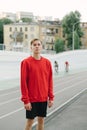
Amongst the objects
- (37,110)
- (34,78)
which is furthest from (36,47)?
(37,110)

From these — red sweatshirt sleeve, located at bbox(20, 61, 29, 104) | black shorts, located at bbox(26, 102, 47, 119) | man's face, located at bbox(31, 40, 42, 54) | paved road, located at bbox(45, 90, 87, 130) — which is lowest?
paved road, located at bbox(45, 90, 87, 130)

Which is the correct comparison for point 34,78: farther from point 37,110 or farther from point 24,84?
point 37,110

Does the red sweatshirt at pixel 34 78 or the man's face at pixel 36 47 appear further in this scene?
the man's face at pixel 36 47

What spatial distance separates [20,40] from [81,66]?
3503 inches

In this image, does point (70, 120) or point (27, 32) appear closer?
point (70, 120)

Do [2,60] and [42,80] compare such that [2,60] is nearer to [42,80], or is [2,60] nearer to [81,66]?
[81,66]

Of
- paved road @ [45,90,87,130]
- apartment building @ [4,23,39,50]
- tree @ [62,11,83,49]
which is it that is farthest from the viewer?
apartment building @ [4,23,39,50]

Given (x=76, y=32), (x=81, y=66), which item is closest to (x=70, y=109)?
(x=81, y=66)

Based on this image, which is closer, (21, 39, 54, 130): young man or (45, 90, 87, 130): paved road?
(21, 39, 54, 130): young man

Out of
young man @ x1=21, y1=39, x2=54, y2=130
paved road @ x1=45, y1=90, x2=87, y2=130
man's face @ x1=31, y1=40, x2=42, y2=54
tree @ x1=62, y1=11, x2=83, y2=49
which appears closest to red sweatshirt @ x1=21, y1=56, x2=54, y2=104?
young man @ x1=21, y1=39, x2=54, y2=130

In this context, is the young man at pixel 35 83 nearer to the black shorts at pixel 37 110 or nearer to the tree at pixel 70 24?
the black shorts at pixel 37 110

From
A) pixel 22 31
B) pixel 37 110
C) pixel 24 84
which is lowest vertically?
pixel 37 110

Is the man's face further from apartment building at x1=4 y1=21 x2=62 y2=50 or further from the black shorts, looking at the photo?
apartment building at x1=4 y1=21 x2=62 y2=50

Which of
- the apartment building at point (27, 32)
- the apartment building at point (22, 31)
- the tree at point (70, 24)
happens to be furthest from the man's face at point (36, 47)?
the apartment building at point (22, 31)
